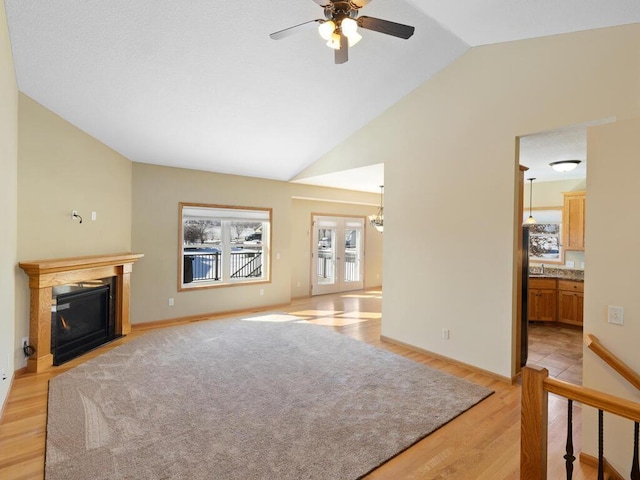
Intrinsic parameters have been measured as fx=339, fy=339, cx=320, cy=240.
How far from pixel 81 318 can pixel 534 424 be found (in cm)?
512

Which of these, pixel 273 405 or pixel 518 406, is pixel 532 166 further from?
pixel 273 405

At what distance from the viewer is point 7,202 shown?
9.96 ft

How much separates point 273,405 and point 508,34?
167 inches

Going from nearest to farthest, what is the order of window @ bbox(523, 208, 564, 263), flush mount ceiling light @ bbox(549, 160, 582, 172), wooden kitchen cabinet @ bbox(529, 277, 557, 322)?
flush mount ceiling light @ bbox(549, 160, 582, 172)
wooden kitchen cabinet @ bbox(529, 277, 557, 322)
window @ bbox(523, 208, 564, 263)

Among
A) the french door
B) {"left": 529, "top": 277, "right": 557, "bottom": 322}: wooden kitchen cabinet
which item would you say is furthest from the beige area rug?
the french door

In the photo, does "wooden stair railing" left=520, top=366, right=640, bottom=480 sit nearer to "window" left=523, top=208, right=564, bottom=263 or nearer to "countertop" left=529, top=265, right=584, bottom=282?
"countertop" left=529, top=265, right=584, bottom=282

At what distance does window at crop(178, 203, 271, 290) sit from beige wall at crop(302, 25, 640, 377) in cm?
308

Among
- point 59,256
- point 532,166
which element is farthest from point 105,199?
point 532,166

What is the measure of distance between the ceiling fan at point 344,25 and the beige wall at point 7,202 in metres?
2.25

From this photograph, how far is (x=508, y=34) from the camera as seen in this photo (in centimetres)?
Result: 336

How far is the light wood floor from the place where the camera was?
2.27m

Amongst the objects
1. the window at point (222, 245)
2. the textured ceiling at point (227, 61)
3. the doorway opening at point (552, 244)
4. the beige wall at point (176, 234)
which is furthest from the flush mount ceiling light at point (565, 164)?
the window at point (222, 245)

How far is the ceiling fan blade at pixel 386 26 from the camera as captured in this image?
2.41 metres

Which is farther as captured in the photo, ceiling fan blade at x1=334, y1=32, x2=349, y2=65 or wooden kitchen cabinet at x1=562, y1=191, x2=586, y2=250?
wooden kitchen cabinet at x1=562, y1=191, x2=586, y2=250
